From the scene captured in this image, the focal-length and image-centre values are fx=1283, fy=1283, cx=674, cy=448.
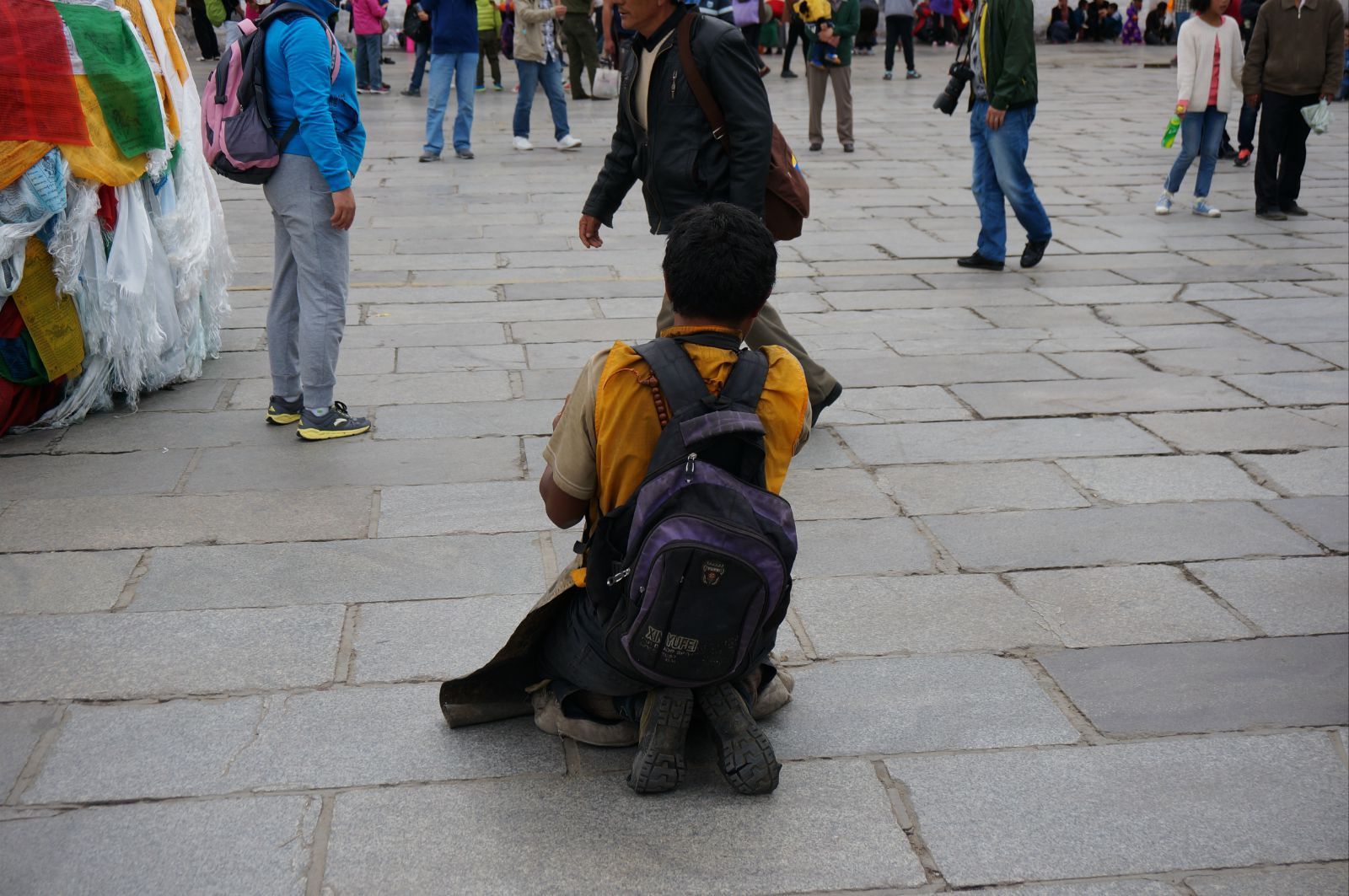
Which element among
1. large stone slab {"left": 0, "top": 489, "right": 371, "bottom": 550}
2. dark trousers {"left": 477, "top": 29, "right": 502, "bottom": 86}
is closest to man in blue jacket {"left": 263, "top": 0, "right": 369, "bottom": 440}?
large stone slab {"left": 0, "top": 489, "right": 371, "bottom": 550}

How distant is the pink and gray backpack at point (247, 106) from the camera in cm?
418

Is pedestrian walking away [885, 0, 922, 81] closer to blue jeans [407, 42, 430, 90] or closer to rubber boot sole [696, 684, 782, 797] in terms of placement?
blue jeans [407, 42, 430, 90]

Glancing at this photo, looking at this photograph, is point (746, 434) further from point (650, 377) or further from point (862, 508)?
point (862, 508)

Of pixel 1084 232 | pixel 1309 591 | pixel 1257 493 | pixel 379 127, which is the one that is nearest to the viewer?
pixel 1309 591

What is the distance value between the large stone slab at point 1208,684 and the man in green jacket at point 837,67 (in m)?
8.70

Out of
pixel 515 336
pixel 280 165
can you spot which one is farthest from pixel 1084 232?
pixel 280 165

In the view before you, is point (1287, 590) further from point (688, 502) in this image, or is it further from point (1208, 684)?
point (688, 502)

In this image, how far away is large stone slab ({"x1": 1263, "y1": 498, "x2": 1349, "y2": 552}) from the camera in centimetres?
385

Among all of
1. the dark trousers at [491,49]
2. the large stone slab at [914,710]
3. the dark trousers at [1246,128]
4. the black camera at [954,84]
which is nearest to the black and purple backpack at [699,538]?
the large stone slab at [914,710]

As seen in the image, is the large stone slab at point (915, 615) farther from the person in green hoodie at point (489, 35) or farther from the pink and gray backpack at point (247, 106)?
the person in green hoodie at point (489, 35)

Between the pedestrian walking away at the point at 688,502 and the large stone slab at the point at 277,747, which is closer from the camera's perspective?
the pedestrian walking away at the point at 688,502

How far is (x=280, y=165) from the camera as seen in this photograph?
4309 millimetres

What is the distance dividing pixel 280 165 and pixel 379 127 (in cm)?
938

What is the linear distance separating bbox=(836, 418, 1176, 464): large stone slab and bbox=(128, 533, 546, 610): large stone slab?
147 centimetres
